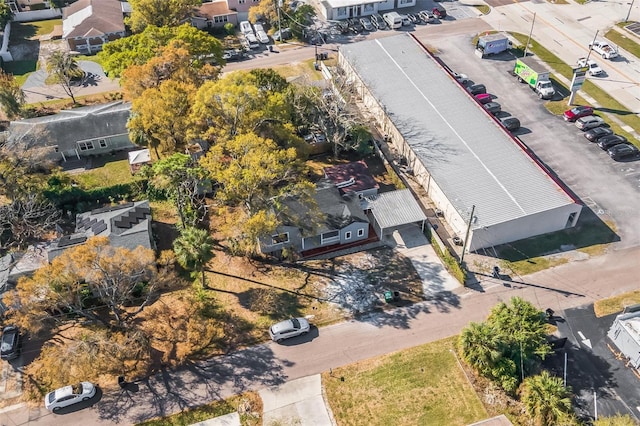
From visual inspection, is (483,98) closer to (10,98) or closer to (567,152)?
(567,152)

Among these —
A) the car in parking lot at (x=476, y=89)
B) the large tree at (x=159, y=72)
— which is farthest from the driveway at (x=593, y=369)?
the large tree at (x=159, y=72)

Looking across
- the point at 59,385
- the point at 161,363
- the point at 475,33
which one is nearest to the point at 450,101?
the point at 475,33

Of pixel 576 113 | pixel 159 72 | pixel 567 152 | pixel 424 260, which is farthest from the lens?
pixel 576 113

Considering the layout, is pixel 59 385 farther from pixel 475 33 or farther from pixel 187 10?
pixel 475 33

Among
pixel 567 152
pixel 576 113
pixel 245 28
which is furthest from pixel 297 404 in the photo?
pixel 245 28

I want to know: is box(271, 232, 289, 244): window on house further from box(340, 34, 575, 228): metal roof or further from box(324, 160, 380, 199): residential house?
box(340, 34, 575, 228): metal roof

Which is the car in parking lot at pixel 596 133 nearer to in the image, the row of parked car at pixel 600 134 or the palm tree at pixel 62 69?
the row of parked car at pixel 600 134

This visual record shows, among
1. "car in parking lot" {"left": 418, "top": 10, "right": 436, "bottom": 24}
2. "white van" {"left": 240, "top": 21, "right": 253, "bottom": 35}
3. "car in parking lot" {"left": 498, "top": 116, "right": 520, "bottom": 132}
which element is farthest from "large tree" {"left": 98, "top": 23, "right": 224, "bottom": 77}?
"car in parking lot" {"left": 418, "top": 10, "right": 436, "bottom": 24}
